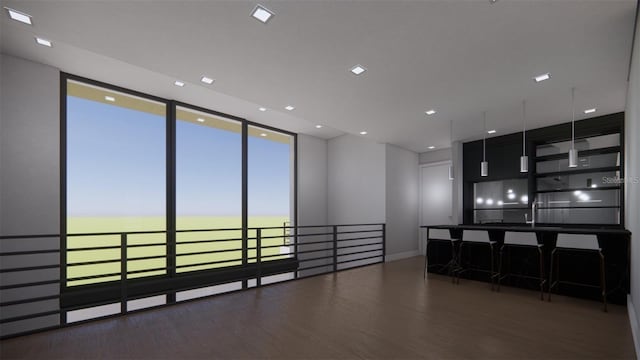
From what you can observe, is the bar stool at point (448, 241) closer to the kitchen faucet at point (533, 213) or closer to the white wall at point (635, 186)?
the kitchen faucet at point (533, 213)

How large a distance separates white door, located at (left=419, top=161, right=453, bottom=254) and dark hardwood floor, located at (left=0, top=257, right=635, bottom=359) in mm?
3453

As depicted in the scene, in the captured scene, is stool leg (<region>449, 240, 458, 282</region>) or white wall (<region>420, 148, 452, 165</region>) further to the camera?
white wall (<region>420, 148, 452, 165</region>)

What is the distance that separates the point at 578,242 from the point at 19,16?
6.22 meters

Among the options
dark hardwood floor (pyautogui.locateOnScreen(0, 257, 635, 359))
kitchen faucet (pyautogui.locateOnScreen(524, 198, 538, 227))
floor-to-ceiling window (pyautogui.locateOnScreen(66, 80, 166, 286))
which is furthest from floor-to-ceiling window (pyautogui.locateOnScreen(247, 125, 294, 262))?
kitchen faucet (pyautogui.locateOnScreen(524, 198, 538, 227))

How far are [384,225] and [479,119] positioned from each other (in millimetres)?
2972

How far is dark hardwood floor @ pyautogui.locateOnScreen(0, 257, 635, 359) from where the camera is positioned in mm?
2477

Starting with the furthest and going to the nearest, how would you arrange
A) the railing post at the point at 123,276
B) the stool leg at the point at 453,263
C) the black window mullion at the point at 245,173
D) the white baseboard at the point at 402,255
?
the white baseboard at the point at 402,255, the black window mullion at the point at 245,173, the stool leg at the point at 453,263, the railing post at the point at 123,276

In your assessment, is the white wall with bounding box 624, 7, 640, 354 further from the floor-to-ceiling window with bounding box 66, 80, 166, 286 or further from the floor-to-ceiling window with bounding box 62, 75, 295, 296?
the floor-to-ceiling window with bounding box 66, 80, 166, 286

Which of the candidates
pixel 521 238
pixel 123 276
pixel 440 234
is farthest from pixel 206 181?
pixel 521 238

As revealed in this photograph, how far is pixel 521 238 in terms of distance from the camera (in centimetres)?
421

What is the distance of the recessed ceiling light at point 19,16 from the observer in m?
2.47

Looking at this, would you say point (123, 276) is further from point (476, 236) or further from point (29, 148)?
point (476, 236)

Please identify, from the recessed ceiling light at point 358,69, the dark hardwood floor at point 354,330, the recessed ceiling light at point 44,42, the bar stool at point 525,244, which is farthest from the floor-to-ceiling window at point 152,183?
the bar stool at point 525,244

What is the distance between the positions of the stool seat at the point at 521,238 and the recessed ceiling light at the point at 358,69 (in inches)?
126
